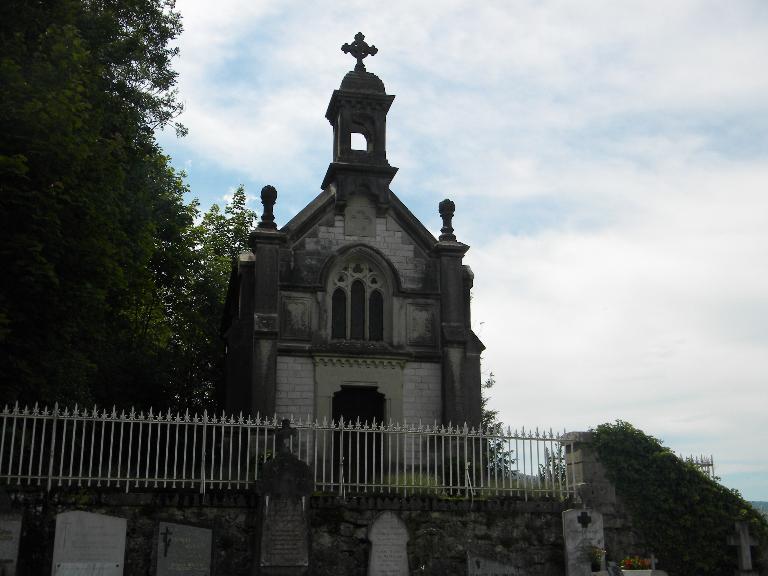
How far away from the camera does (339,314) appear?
20938mm

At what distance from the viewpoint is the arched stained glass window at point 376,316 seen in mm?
20953

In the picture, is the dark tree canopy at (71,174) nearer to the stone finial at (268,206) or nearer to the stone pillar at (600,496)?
the stone finial at (268,206)

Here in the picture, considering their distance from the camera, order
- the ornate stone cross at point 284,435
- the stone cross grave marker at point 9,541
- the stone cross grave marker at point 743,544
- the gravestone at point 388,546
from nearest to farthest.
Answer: the stone cross grave marker at point 9,541 < the gravestone at point 388,546 < the ornate stone cross at point 284,435 < the stone cross grave marker at point 743,544

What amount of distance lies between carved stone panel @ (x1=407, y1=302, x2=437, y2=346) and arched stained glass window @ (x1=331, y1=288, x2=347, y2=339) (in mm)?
1587

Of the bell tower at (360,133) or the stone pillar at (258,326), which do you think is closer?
the stone pillar at (258,326)

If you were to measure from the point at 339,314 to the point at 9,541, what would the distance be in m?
10.0

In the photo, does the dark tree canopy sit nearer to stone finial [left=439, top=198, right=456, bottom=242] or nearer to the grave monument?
the grave monument

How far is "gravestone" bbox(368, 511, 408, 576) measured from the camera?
14.2 metres

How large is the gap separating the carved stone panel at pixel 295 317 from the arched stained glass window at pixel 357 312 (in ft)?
3.73

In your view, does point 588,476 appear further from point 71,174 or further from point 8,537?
point 71,174

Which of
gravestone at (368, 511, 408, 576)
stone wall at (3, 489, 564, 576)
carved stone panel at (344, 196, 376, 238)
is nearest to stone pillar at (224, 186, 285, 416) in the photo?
carved stone panel at (344, 196, 376, 238)

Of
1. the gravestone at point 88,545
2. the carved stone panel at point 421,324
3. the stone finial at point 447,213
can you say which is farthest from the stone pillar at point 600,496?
the gravestone at point 88,545

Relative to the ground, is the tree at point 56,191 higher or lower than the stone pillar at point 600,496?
higher

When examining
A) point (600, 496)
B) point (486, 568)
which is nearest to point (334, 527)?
Result: point (486, 568)
